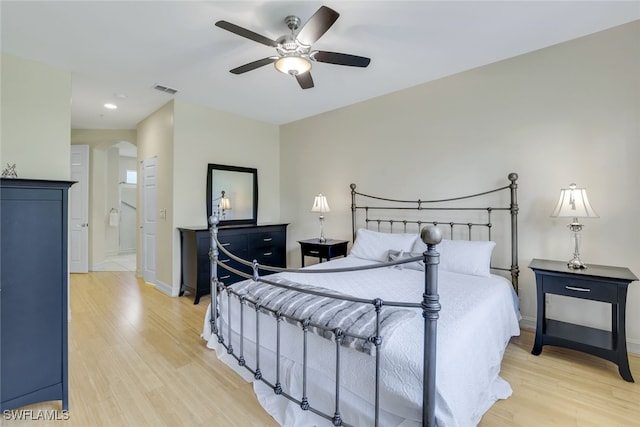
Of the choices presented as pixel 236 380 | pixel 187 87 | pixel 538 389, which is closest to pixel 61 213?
pixel 236 380

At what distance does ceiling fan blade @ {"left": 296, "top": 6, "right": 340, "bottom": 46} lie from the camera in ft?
6.02

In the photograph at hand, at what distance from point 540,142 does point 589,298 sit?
4.93 feet

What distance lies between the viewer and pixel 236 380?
2207 millimetres

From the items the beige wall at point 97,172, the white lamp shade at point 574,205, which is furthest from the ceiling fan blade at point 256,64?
the beige wall at point 97,172

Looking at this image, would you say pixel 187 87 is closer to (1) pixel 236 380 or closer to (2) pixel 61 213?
(2) pixel 61 213

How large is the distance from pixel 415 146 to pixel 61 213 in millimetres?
3554

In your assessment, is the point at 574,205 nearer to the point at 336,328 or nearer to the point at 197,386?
the point at 336,328

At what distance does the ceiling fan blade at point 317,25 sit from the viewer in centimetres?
183

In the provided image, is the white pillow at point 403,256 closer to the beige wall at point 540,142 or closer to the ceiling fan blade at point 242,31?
the beige wall at point 540,142

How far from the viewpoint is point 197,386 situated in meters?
2.14

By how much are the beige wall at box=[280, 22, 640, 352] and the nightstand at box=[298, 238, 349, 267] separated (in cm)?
95

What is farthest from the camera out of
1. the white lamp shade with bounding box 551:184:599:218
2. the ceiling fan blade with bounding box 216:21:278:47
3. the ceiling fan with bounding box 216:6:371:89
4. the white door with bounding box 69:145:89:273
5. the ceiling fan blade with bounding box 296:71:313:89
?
the white door with bounding box 69:145:89:273

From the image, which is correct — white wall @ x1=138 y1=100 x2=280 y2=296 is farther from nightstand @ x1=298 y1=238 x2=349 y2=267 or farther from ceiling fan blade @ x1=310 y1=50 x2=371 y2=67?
ceiling fan blade @ x1=310 y1=50 x2=371 y2=67

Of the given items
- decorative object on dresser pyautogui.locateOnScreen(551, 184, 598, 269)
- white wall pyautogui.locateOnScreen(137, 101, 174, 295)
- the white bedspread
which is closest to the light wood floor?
the white bedspread
